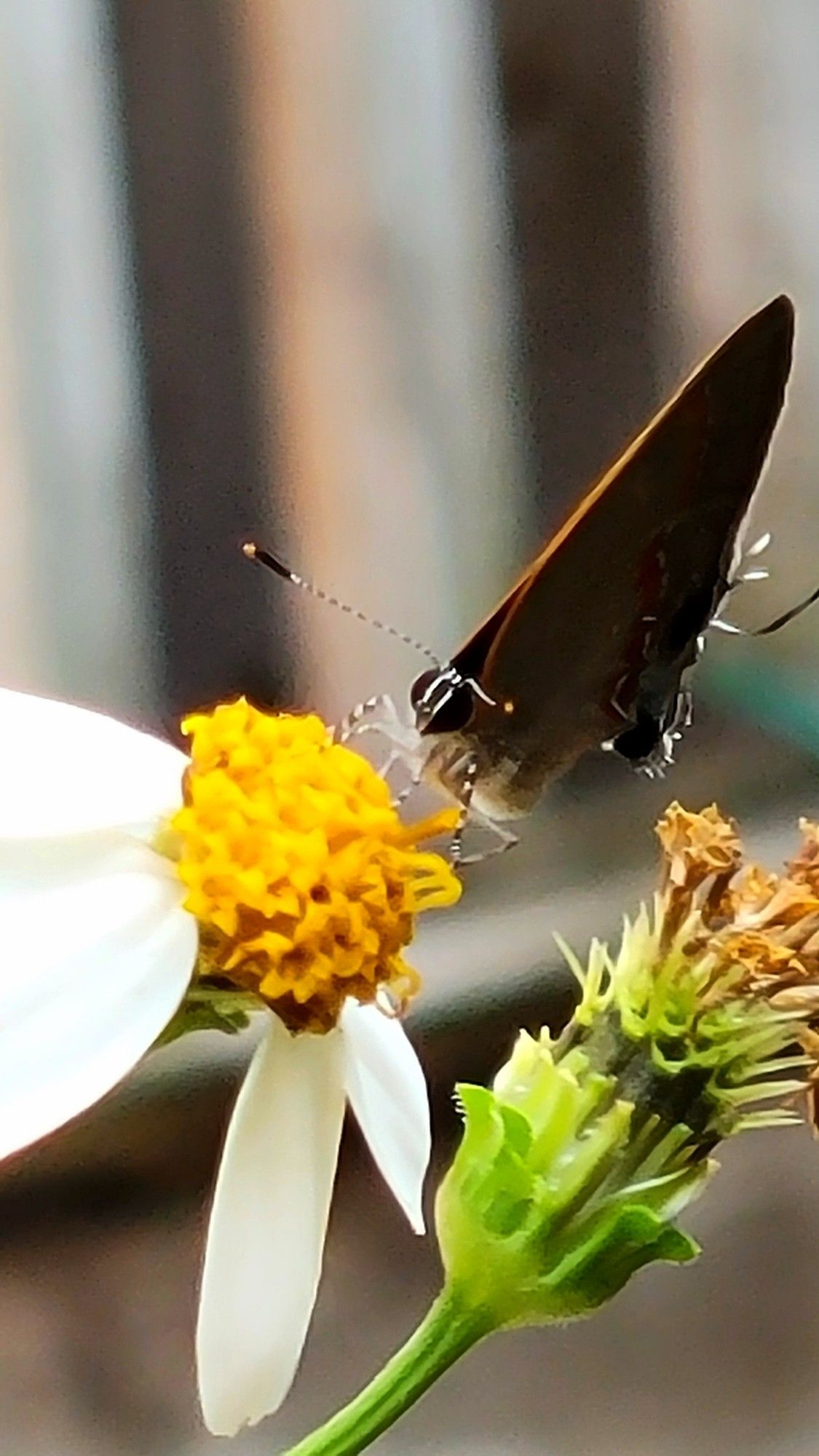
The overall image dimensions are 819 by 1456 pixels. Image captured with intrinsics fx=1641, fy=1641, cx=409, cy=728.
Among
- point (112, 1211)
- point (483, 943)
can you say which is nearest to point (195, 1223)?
point (112, 1211)

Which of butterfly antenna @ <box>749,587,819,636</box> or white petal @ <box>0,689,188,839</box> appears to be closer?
white petal @ <box>0,689,188,839</box>

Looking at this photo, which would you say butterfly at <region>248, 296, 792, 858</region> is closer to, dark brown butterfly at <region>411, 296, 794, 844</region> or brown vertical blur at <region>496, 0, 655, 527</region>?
dark brown butterfly at <region>411, 296, 794, 844</region>

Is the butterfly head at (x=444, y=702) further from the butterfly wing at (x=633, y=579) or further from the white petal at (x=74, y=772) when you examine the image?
the white petal at (x=74, y=772)

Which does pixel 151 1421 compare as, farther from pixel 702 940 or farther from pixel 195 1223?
pixel 702 940

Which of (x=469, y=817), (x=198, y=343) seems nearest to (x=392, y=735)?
(x=469, y=817)

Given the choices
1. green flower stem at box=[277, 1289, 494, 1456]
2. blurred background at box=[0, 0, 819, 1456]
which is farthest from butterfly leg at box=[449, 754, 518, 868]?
blurred background at box=[0, 0, 819, 1456]

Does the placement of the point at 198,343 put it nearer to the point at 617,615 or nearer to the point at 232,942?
the point at 617,615

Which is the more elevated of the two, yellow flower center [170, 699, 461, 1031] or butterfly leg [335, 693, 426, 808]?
yellow flower center [170, 699, 461, 1031]
